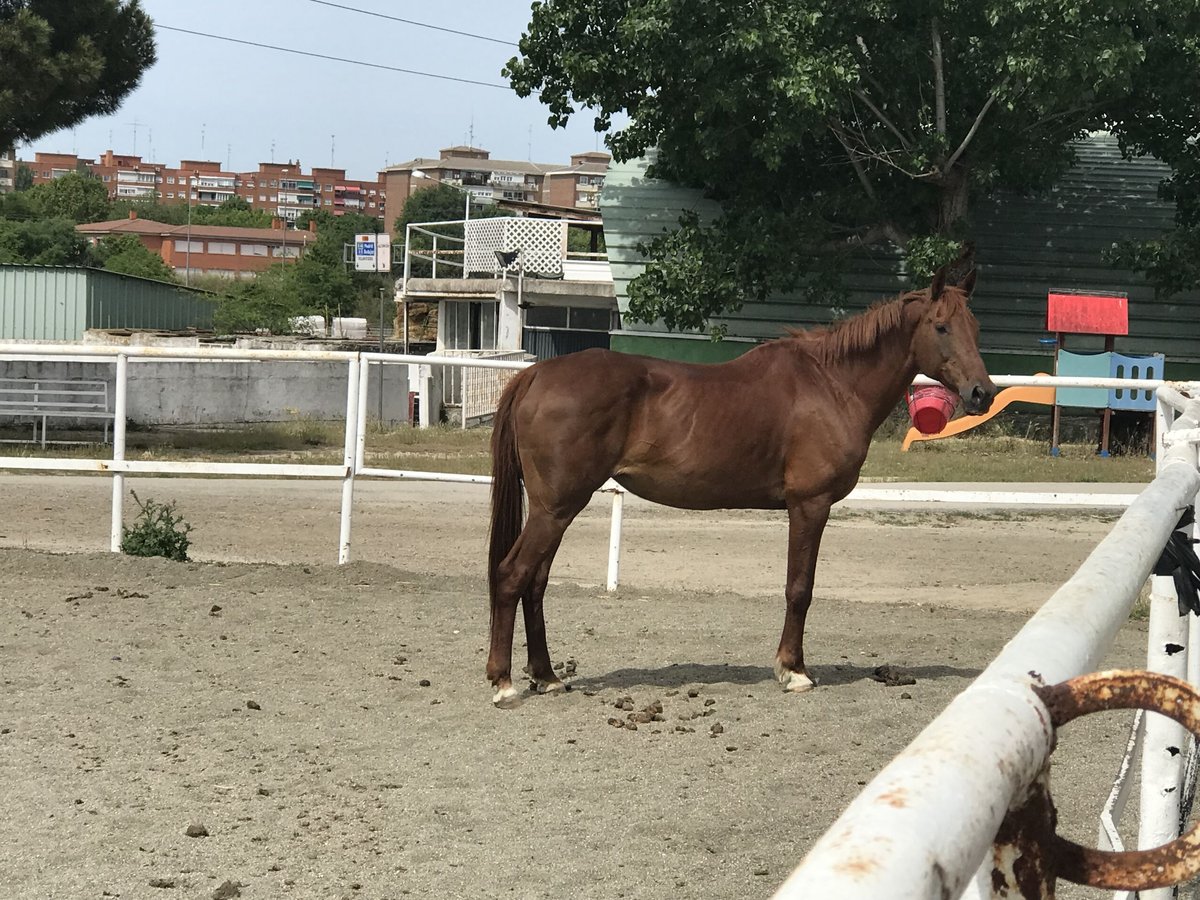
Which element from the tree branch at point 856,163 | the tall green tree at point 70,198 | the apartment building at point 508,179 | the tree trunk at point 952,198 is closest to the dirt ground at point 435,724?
the tree branch at point 856,163

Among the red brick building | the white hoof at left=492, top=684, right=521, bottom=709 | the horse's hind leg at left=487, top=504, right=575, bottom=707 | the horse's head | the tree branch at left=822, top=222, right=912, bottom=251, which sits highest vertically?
the red brick building

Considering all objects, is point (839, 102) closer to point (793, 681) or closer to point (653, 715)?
point (793, 681)

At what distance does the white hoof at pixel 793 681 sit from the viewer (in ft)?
19.8

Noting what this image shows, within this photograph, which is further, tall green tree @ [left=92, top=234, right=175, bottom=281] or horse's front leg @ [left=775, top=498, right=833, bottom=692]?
tall green tree @ [left=92, top=234, right=175, bottom=281]

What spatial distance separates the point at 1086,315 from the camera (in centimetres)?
1897

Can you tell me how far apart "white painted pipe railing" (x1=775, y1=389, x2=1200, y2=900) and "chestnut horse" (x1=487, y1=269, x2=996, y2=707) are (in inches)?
180

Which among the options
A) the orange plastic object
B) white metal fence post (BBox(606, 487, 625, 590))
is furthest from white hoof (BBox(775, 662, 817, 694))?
the orange plastic object

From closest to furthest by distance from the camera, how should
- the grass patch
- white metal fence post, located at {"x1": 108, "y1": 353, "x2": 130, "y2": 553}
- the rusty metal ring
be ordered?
the rusty metal ring → white metal fence post, located at {"x1": 108, "y1": 353, "x2": 130, "y2": 553} → the grass patch

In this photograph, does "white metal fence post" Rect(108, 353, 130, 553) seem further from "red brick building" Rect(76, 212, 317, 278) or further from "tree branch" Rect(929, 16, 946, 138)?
"red brick building" Rect(76, 212, 317, 278)

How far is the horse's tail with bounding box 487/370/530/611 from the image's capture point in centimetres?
612

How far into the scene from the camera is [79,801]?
4203mm

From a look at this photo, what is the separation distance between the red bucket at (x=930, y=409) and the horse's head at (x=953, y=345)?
1.22 meters

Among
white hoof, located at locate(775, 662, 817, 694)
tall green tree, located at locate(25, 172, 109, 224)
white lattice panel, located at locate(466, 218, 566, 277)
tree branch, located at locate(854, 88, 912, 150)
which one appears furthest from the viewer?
tall green tree, located at locate(25, 172, 109, 224)

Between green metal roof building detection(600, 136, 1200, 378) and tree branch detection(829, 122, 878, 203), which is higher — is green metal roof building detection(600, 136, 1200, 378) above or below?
below
